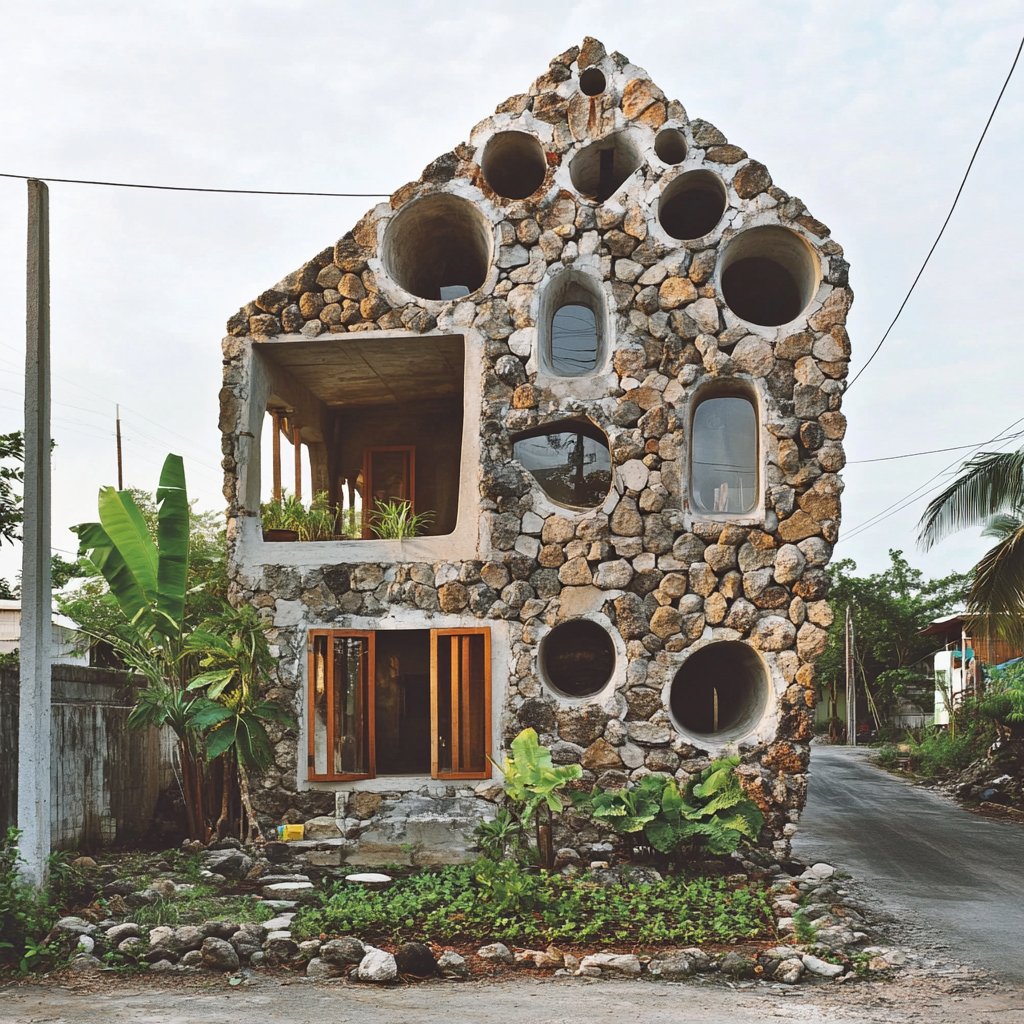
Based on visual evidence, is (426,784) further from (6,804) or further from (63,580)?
(63,580)

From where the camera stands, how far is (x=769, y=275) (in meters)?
14.3

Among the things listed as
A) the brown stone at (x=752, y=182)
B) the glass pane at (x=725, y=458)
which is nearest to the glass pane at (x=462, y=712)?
the glass pane at (x=725, y=458)

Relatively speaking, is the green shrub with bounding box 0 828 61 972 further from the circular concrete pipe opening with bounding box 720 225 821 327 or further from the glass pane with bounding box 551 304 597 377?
the circular concrete pipe opening with bounding box 720 225 821 327

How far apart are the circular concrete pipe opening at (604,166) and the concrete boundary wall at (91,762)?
9.03 metres

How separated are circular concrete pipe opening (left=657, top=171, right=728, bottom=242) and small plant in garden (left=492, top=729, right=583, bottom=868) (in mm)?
6932

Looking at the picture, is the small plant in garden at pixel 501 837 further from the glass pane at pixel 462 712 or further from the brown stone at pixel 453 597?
the brown stone at pixel 453 597

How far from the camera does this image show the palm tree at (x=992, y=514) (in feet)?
52.1

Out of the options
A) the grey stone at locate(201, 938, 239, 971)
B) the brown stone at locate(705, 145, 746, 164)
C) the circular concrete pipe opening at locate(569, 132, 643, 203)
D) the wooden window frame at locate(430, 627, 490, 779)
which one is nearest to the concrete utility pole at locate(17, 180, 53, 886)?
the grey stone at locate(201, 938, 239, 971)

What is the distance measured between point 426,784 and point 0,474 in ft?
29.1

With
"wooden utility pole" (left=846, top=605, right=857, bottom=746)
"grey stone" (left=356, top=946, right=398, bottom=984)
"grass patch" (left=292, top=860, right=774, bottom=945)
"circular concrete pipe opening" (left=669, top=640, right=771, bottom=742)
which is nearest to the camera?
"grey stone" (left=356, top=946, right=398, bottom=984)

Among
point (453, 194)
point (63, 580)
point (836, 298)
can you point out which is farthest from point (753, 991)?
point (63, 580)

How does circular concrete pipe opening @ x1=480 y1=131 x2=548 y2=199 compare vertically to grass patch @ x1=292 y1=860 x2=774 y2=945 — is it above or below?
above

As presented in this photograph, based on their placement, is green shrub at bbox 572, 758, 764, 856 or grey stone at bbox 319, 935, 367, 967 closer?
grey stone at bbox 319, 935, 367, 967

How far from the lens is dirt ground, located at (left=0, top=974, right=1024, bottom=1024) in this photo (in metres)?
7.16
